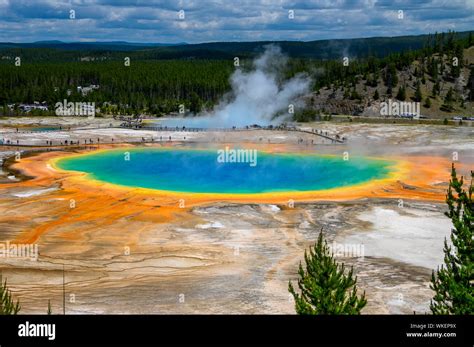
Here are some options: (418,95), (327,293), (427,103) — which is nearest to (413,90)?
(418,95)

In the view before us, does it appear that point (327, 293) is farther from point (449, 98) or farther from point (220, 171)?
point (449, 98)

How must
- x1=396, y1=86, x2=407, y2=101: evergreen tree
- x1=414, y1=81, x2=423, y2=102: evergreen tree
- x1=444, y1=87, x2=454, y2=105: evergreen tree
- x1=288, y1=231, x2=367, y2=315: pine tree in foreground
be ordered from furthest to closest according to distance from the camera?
x1=396, y1=86, x2=407, y2=101: evergreen tree, x1=414, y1=81, x2=423, y2=102: evergreen tree, x1=444, y1=87, x2=454, y2=105: evergreen tree, x1=288, y1=231, x2=367, y2=315: pine tree in foreground

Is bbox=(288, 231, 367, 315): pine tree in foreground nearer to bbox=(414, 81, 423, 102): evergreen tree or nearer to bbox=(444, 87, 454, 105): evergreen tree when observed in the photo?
bbox=(444, 87, 454, 105): evergreen tree

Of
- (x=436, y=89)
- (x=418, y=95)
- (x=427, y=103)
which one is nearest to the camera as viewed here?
(x=427, y=103)

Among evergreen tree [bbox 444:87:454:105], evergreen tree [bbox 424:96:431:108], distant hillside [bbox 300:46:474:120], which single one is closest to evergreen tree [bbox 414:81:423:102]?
distant hillside [bbox 300:46:474:120]

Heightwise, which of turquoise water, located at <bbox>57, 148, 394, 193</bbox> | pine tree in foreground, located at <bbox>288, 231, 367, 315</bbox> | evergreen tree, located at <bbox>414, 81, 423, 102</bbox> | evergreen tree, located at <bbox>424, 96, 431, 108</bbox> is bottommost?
turquoise water, located at <bbox>57, 148, 394, 193</bbox>
